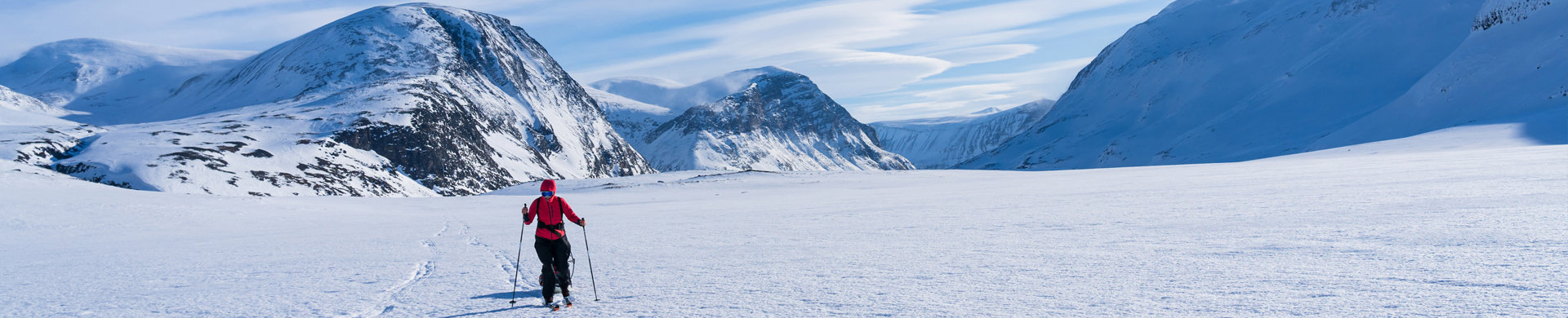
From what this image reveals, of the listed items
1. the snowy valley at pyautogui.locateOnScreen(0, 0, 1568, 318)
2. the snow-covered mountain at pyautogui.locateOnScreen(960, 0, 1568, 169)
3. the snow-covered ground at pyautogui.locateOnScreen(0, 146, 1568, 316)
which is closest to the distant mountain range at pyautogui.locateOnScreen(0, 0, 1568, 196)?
the snow-covered mountain at pyautogui.locateOnScreen(960, 0, 1568, 169)

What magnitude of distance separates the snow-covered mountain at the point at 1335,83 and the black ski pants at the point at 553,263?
73177mm

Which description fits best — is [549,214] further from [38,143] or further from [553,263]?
[38,143]

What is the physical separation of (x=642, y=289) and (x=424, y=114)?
423 feet

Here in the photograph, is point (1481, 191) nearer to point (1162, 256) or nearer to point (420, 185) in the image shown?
point (1162, 256)

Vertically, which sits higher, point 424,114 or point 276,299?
point 424,114

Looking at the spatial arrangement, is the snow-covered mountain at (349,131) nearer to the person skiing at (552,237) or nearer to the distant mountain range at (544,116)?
the distant mountain range at (544,116)

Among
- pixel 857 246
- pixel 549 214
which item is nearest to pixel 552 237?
pixel 549 214

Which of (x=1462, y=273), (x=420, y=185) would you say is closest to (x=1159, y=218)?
(x=1462, y=273)

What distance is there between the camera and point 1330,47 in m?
142

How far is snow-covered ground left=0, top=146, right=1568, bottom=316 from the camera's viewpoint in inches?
341

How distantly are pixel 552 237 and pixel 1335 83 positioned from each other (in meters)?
147

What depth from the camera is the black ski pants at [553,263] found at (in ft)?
33.7

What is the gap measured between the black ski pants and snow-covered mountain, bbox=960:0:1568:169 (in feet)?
240

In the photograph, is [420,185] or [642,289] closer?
[642,289]
